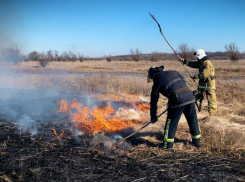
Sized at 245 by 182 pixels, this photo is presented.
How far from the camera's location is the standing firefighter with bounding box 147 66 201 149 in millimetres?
4738

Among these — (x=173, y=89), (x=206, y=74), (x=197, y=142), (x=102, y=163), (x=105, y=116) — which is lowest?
(x=102, y=163)

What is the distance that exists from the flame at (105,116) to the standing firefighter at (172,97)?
→ 5.43 ft

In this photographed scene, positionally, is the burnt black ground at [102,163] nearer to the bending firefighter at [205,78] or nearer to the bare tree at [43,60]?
the bending firefighter at [205,78]

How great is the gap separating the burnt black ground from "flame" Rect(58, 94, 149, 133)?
77 cm

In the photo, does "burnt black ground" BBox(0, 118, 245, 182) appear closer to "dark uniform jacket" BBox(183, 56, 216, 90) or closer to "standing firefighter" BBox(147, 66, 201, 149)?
"standing firefighter" BBox(147, 66, 201, 149)

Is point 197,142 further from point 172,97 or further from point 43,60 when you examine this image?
point 43,60

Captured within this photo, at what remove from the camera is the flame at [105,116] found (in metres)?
6.24

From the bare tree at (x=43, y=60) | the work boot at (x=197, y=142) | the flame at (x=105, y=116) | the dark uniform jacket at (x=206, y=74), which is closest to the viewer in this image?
the work boot at (x=197, y=142)

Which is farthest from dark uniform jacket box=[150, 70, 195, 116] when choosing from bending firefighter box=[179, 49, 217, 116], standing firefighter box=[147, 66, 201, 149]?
bending firefighter box=[179, 49, 217, 116]

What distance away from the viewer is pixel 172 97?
4.77m

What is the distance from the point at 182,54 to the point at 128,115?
32.6 m

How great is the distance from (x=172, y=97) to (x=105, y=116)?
8.62ft

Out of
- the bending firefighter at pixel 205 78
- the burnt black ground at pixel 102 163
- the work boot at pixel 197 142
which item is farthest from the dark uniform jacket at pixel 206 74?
the burnt black ground at pixel 102 163

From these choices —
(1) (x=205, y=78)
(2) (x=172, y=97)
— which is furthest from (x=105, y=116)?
(1) (x=205, y=78)
